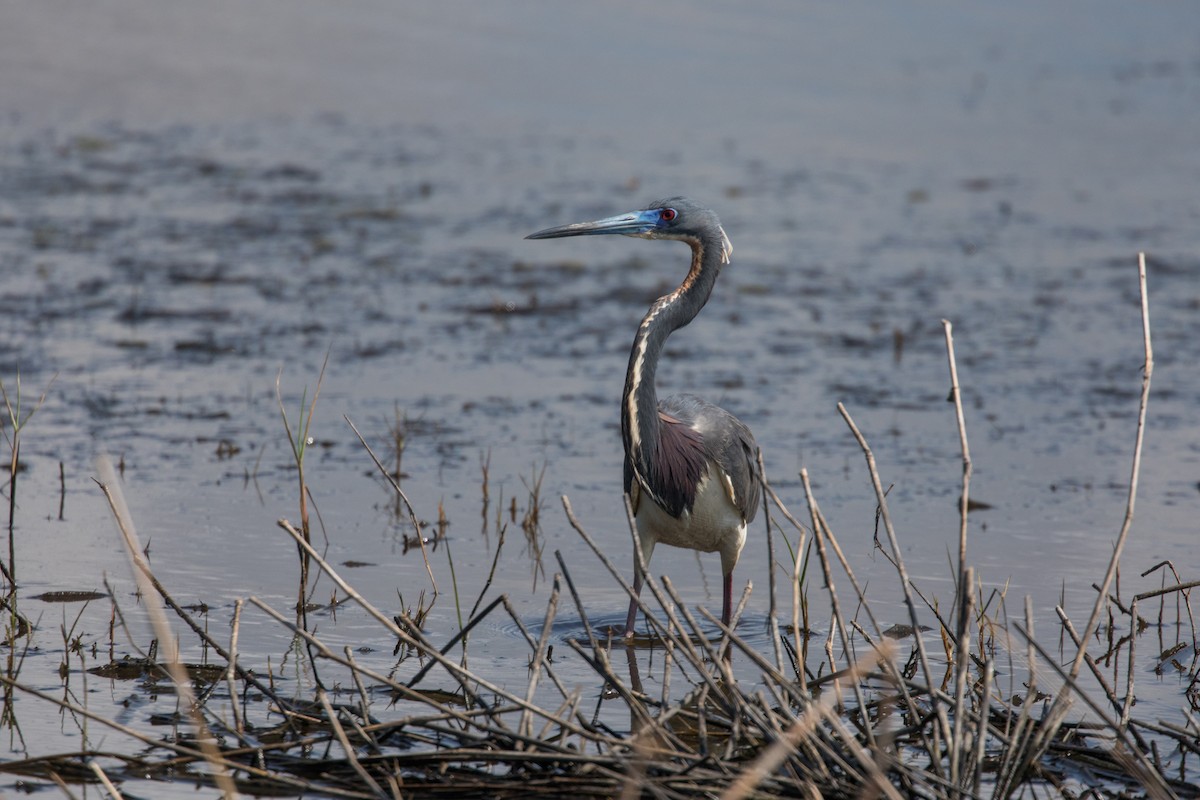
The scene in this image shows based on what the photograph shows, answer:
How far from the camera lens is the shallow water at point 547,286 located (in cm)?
616

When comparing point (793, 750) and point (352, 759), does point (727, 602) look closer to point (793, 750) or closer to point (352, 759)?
point (352, 759)

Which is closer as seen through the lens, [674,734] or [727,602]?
[674,734]

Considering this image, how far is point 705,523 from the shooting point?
5.45m

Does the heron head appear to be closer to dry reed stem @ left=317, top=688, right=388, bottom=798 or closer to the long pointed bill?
the long pointed bill

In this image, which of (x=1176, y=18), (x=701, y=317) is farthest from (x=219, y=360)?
(x=1176, y=18)

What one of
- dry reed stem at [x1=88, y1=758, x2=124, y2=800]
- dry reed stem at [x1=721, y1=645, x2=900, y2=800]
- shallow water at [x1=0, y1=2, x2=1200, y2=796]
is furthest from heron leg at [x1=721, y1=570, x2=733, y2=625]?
dry reed stem at [x1=88, y1=758, x2=124, y2=800]

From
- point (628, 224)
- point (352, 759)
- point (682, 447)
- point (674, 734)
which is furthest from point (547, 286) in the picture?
point (352, 759)

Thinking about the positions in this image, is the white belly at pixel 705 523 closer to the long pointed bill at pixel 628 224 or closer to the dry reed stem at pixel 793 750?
the long pointed bill at pixel 628 224

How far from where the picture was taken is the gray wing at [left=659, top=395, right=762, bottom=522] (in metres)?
5.48

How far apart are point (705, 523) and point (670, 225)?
1.03 m

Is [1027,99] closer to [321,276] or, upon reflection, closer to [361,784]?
[321,276]

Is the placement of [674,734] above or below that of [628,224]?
→ below

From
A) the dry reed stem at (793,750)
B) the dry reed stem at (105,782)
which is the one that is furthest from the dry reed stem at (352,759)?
the dry reed stem at (793,750)

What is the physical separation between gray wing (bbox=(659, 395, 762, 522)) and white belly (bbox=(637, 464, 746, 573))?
5cm
